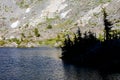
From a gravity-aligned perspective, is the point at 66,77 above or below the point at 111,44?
below

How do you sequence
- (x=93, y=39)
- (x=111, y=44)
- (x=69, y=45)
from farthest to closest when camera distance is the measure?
(x=69, y=45) → (x=93, y=39) → (x=111, y=44)

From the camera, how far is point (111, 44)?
143625 millimetres

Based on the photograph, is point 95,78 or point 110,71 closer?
point 95,78

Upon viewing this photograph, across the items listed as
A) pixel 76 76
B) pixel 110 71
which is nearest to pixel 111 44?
pixel 110 71

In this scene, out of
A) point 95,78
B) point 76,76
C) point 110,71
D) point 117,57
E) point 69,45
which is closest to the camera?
point 95,78

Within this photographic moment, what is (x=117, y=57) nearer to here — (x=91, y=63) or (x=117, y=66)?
(x=117, y=66)

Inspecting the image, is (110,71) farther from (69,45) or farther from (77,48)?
(69,45)

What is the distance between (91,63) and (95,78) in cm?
4184

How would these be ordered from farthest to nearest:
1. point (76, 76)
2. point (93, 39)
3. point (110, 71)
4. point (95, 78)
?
1. point (93, 39)
2. point (110, 71)
3. point (76, 76)
4. point (95, 78)

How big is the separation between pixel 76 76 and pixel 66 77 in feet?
13.4

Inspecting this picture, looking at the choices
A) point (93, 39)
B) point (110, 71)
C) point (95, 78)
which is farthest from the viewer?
point (93, 39)

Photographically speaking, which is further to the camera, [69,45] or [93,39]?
[69,45]

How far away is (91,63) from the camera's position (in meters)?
148

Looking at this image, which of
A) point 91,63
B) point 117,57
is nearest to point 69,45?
point 91,63
